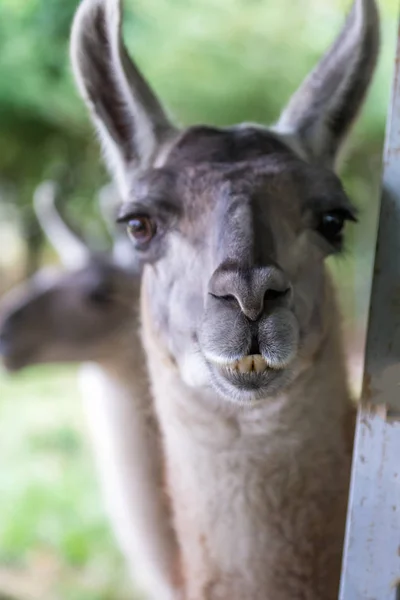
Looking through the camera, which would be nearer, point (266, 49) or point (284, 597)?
point (284, 597)

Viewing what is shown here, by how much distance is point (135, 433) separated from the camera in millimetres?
2873

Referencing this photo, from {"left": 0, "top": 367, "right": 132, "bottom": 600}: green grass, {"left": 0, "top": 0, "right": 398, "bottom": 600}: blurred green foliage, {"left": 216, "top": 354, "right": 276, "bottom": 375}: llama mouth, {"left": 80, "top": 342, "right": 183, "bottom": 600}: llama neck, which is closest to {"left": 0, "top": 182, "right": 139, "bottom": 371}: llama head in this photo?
{"left": 80, "top": 342, "right": 183, "bottom": 600}: llama neck

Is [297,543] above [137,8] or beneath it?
beneath

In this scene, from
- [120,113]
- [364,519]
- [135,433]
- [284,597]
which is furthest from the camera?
[135,433]

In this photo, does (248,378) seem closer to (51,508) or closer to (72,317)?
(72,317)

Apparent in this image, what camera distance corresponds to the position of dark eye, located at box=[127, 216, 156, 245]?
1.61m

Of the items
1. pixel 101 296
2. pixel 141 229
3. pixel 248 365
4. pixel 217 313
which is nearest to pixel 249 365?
pixel 248 365

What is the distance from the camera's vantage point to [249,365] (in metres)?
1.38

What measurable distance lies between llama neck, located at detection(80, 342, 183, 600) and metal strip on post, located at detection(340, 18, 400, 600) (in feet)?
3.78

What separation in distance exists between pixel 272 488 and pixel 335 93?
92 cm

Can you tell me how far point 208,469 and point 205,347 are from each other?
0.37 metres

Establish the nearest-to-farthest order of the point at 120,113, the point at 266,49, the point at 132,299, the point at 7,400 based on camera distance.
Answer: the point at 120,113 < the point at 132,299 < the point at 266,49 < the point at 7,400

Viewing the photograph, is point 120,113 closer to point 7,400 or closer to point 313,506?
point 313,506

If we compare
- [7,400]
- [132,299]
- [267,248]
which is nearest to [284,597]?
[267,248]
